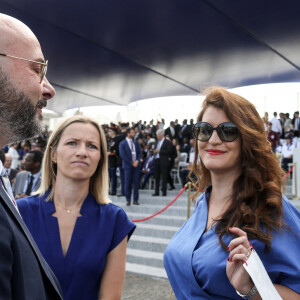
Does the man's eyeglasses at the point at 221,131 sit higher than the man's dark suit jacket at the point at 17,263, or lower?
higher

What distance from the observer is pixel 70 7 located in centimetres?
1075

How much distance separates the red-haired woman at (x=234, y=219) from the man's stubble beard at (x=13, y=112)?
88 cm

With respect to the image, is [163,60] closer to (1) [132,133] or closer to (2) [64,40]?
(2) [64,40]

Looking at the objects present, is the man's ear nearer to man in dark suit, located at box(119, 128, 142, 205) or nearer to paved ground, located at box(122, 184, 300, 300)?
paved ground, located at box(122, 184, 300, 300)

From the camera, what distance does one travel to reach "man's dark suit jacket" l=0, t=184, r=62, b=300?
96 cm

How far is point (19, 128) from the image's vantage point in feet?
4.23

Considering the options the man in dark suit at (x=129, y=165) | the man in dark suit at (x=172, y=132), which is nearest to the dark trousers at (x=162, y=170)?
the man in dark suit at (x=129, y=165)

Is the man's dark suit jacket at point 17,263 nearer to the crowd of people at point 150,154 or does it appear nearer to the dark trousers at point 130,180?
the crowd of people at point 150,154

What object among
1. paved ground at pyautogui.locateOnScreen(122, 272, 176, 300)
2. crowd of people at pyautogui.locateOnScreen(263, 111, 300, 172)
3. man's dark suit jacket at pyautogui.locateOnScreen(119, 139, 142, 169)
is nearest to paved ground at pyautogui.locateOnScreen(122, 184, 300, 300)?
paved ground at pyautogui.locateOnScreen(122, 272, 176, 300)

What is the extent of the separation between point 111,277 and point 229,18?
33.1 feet

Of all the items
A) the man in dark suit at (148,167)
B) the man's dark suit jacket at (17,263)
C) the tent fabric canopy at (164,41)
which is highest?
the tent fabric canopy at (164,41)

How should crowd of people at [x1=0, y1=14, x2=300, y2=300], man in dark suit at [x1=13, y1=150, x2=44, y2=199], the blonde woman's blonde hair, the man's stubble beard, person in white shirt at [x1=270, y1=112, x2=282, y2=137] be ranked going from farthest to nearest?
person in white shirt at [x1=270, y1=112, x2=282, y2=137] → man in dark suit at [x1=13, y1=150, x2=44, y2=199] → the blonde woman's blonde hair → crowd of people at [x1=0, y1=14, x2=300, y2=300] → the man's stubble beard

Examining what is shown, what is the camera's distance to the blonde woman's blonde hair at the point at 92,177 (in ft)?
7.54

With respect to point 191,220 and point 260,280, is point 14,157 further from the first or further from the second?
point 260,280
